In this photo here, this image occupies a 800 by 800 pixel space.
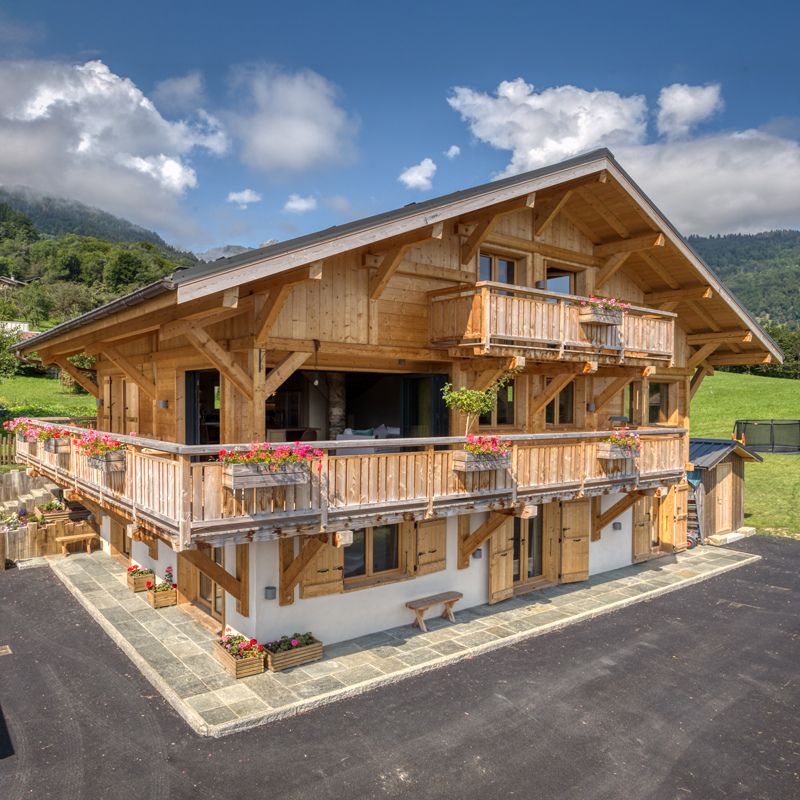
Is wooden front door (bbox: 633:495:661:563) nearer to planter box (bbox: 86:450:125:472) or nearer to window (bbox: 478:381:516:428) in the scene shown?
window (bbox: 478:381:516:428)

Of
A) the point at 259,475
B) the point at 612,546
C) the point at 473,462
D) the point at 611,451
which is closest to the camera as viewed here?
the point at 259,475

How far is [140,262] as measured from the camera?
287ft

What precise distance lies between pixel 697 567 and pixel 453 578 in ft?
28.8

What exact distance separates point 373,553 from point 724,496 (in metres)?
15.3

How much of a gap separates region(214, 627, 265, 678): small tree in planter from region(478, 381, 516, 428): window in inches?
295

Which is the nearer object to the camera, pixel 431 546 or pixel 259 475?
pixel 259 475

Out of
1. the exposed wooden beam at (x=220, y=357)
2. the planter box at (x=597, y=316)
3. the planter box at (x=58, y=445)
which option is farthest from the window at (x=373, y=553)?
the planter box at (x=58, y=445)

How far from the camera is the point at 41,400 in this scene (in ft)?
126

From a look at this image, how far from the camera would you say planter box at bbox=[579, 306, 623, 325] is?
14130 mm

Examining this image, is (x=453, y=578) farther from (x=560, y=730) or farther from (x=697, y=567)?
(x=697, y=567)

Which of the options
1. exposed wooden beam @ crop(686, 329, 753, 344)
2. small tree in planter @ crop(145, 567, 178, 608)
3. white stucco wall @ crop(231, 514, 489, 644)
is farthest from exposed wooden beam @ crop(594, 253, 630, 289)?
small tree in planter @ crop(145, 567, 178, 608)

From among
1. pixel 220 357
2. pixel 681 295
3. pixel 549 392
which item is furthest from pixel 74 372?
pixel 681 295

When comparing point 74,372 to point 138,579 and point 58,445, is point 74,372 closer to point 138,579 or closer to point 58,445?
point 58,445

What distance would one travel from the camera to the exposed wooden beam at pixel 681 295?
60.3 ft
